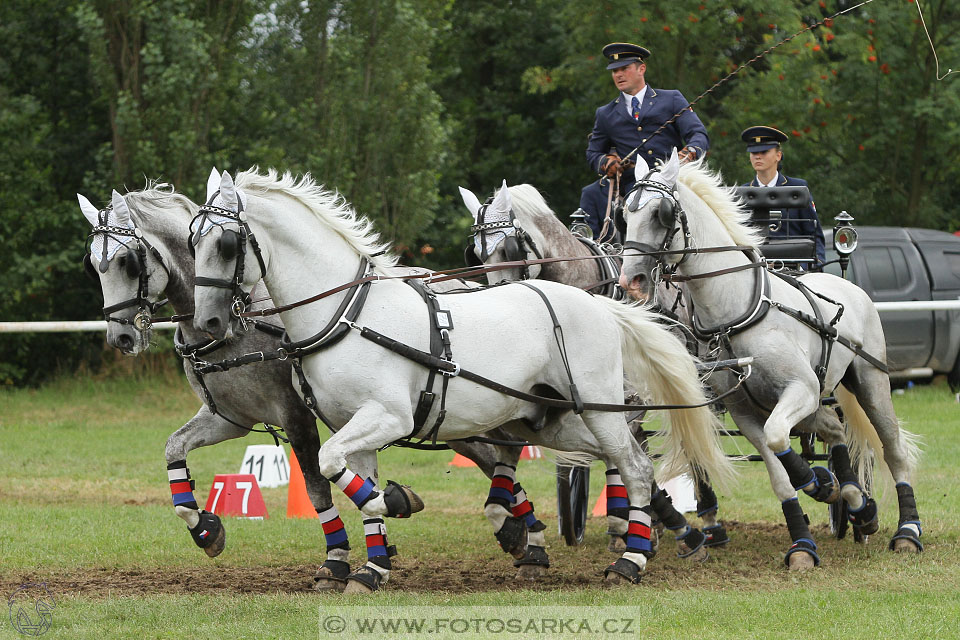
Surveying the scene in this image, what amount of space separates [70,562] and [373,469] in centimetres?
247

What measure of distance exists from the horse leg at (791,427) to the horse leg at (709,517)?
2.88 feet

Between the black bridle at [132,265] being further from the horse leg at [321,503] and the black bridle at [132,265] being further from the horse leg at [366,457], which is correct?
the horse leg at [366,457]

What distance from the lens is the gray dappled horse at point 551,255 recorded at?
22.8 ft

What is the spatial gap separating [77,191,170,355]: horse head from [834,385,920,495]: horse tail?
14.4 feet

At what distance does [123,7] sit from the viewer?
1553 cm

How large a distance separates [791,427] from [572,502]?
6.82 feet

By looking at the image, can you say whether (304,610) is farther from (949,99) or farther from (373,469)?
(949,99)

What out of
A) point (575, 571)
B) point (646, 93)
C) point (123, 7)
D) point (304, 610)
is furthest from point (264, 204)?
point (123, 7)

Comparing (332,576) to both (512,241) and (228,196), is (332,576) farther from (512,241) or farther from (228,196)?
(512,241)

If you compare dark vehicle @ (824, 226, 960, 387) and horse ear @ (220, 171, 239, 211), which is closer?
horse ear @ (220, 171, 239, 211)

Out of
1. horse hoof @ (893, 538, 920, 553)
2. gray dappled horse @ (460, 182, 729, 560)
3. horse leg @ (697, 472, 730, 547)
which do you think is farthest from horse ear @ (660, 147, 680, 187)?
horse hoof @ (893, 538, 920, 553)

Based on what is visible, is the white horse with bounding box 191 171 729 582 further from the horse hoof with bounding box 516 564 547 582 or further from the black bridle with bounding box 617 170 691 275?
the horse hoof with bounding box 516 564 547 582

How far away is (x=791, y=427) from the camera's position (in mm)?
6258

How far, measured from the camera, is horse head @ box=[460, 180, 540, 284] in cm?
696
